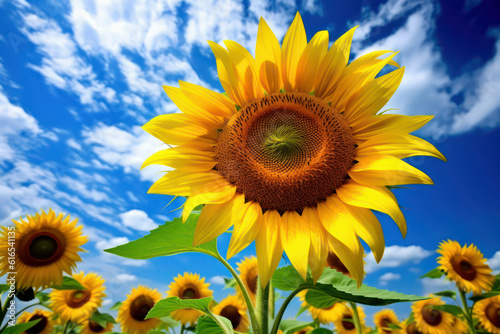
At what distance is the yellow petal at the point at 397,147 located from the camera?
1.85 metres

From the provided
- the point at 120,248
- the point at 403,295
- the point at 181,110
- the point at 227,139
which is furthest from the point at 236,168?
the point at 403,295

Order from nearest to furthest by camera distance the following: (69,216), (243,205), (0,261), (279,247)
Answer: (279,247), (243,205), (0,261), (69,216)

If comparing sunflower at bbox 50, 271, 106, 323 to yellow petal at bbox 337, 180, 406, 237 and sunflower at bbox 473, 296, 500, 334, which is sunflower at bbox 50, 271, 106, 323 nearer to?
yellow petal at bbox 337, 180, 406, 237

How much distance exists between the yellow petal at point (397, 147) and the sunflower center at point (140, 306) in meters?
4.93

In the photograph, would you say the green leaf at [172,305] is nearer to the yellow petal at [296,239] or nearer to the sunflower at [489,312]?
→ the yellow petal at [296,239]

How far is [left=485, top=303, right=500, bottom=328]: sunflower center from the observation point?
636 cm

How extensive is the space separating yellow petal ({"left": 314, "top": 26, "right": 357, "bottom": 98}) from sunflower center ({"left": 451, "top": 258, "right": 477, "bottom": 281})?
18.1 ft

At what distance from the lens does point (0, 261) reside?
13.2 ft

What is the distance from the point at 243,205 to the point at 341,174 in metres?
0.63

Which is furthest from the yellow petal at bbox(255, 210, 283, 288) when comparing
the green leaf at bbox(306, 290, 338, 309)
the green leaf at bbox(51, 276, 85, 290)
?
the green leaf at bbox(51, 276, 85, 290)

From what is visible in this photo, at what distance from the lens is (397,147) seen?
1920 millimetres

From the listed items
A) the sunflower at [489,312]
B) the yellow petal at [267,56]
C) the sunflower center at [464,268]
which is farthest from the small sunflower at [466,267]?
the yellow petal at [267,56]

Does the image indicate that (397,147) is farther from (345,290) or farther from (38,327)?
(38,327)

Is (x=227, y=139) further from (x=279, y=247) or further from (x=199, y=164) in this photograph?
(x=279, y=247)
